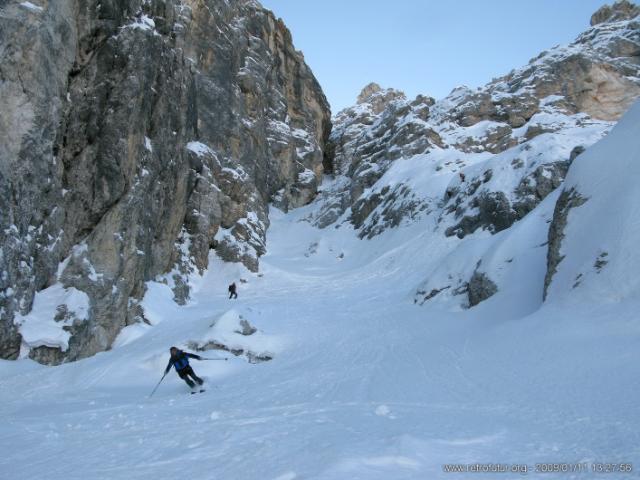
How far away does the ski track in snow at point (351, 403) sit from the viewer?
5367 mm

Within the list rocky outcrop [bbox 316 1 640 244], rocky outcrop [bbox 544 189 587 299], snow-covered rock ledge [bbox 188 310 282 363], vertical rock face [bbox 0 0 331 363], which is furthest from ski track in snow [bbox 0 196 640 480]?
rocky outcrop [bbox 316 1 640 244]

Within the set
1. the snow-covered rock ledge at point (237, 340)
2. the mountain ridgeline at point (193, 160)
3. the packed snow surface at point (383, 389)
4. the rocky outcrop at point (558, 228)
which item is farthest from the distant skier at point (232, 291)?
the rocky outcrop at point (558, 228)

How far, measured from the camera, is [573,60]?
2298 inches

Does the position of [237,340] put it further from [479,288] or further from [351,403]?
[479,288]

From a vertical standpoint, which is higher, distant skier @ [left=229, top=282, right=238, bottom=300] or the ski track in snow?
distant skier @ [left=229, top=282, right=238, bottom=300]

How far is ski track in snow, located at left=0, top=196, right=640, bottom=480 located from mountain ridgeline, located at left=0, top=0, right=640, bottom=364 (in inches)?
102

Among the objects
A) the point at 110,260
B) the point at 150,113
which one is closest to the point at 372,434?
the point at 110,260

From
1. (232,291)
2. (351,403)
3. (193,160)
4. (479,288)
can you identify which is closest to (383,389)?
(351,403)

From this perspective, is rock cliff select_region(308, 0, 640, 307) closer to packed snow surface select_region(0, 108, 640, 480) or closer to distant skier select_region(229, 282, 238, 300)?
packed snow surface select_region(0, 108, 640, 480)

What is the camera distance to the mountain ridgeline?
15.7m

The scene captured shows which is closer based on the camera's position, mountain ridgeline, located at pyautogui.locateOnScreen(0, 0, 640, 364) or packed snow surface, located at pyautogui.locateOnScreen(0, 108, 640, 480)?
packed snow surface, located at pyautogui.locateOnScreen(0, 108, 640, 480)

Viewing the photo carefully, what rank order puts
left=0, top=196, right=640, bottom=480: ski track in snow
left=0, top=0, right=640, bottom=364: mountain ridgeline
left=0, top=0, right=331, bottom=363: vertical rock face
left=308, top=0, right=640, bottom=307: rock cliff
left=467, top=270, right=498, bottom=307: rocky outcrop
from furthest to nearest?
left=308, top=0, right=640, bottom=307: rock cliff < left=467, top=270, right=498, bottom=307: rocky outcrop < left=0, top=0, right=640, bottom=364: mountain ridgeline < left=0, top=0, right=331, bottom=363: vertical rock face < left=0, top=196, right=640, bottom=480: ski track in snow

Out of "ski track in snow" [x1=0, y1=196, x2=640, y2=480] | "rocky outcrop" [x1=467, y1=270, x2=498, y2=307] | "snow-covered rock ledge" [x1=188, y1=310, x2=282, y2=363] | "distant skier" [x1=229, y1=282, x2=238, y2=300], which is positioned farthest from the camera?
"distant skier" [x1=229, y1=282, x2=238, y2=300]

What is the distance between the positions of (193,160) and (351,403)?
2755 centimetres
